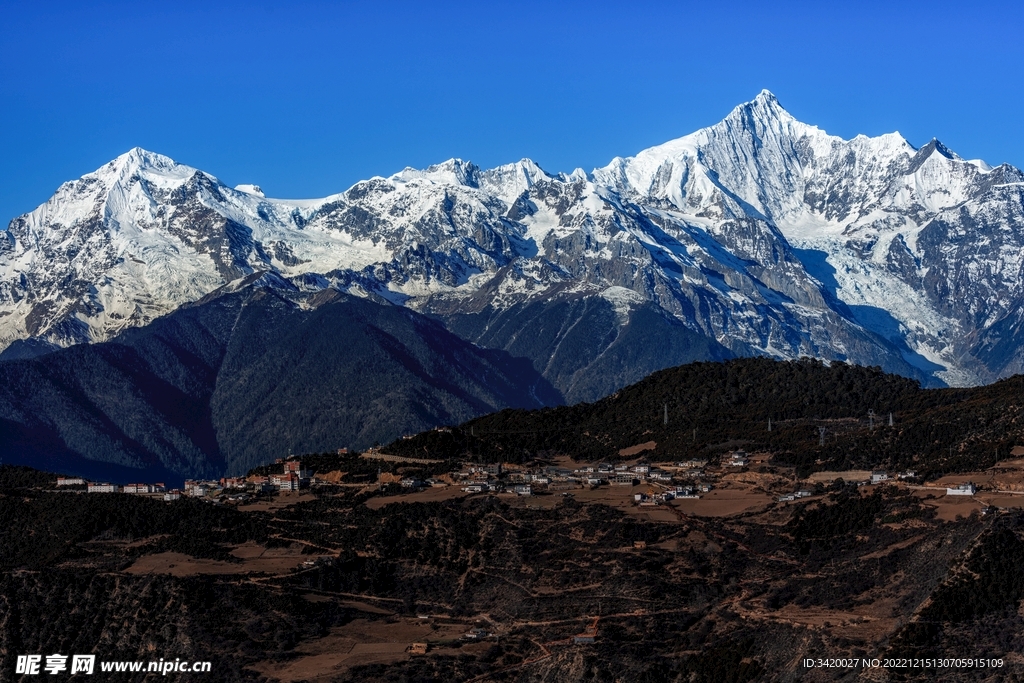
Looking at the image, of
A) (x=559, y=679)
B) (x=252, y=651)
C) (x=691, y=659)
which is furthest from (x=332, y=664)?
(x=691, y=659)

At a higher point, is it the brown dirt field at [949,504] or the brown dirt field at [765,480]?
the brown dirt field at [765,480]

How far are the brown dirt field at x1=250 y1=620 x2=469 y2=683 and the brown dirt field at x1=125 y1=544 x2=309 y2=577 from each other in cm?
1511

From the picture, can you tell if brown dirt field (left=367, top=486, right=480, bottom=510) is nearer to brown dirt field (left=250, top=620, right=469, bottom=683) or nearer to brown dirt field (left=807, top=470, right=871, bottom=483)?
brown dirt field (left=250, top=620, right=469, bottom=683)

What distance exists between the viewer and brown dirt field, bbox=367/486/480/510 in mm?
190500

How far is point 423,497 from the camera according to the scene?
19312 cm

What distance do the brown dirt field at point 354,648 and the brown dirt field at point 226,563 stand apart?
15.1 metres

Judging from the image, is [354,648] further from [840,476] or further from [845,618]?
[840,476]

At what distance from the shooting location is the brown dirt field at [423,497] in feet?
625

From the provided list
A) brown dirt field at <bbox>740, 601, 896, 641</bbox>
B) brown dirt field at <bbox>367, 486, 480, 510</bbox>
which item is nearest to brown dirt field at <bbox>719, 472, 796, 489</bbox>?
brown dirt field at <bbox>367, 486, 480, 510</bbox>

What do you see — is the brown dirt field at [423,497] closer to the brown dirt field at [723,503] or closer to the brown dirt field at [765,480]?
the brown dirt field at [723,503]

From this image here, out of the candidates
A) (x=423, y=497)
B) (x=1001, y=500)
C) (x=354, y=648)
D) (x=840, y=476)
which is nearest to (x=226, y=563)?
(x=354, y=648)

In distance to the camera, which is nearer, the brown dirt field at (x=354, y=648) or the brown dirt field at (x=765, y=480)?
the brown dirt field at (x=354, y=648)

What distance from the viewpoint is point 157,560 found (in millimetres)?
171500

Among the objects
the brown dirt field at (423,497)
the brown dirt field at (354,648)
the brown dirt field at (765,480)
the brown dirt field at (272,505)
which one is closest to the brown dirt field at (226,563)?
the brown dirt field at (354,648)
